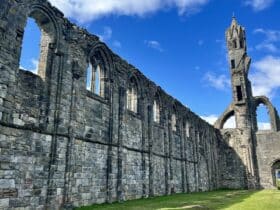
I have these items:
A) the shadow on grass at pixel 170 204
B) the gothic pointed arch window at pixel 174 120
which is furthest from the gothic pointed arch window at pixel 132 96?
the gothic pointed arch window at pixel 174 120

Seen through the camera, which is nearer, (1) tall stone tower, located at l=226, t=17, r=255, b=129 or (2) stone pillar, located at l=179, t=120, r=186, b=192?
(2) stone pillar, located at l=179, t=120, r=186, b=192

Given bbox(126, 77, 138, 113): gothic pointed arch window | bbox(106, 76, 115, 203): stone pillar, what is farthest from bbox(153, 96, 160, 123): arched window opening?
bbox(106, 76, 115, 203): stone pillar

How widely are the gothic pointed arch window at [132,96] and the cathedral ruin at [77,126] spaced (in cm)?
6

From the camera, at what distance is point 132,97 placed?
56.7ft

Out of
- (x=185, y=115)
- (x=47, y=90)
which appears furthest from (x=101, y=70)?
(x=185, y=115)

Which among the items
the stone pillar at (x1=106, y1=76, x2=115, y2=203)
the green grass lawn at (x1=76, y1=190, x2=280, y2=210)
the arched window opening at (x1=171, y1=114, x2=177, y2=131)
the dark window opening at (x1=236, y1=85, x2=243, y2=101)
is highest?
the dark window opening at (x1=236, y1=85, x2=243, y2=101)

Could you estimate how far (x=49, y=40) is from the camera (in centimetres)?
1091

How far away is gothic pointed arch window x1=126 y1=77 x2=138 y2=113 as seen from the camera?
17.1 meters

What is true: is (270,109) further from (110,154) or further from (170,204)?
(110,154)

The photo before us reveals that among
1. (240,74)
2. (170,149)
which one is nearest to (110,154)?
(170,149)

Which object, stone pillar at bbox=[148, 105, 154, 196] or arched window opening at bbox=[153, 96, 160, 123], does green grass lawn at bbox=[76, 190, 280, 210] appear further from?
arched window opening at bbox=[153, 96, 160, 123]

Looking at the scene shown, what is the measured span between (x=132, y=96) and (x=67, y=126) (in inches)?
276

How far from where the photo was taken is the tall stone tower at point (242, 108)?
30359mm

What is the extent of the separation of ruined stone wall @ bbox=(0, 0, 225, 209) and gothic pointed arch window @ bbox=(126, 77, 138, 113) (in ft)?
0.81
